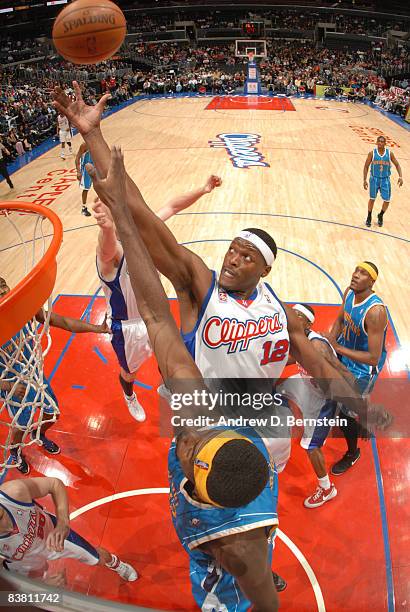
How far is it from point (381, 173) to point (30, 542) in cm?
805

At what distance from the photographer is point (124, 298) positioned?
12.2 ft

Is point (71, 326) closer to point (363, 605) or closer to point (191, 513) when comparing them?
point (191, 513)

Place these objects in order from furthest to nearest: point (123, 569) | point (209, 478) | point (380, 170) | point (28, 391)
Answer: point (380, 170) < point (123, 569) < point (28, 391) < point (209, 478)

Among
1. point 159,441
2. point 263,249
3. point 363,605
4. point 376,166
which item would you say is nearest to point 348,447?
point 363,605

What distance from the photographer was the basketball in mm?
3361

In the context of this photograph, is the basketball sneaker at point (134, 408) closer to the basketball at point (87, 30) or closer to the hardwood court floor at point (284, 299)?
the hardwood court floor at point (284, 299)

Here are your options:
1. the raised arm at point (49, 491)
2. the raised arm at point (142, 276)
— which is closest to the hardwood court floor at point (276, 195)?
the raised arm at point (49, 491)

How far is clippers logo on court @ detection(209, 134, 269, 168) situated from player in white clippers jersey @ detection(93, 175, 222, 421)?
9.07m

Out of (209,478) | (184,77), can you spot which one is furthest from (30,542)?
(184,77)

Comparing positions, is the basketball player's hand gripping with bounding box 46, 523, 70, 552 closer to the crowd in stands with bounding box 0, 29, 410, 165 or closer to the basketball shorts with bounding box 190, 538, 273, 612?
the basketball shorts with bounding box 190, 538, 273, 612

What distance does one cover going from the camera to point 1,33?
3472 centimetres

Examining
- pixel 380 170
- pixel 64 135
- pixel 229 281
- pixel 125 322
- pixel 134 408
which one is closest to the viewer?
pixel 229 281

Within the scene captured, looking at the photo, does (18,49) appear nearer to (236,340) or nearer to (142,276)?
(236,340)

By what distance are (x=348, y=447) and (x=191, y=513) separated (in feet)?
8.03
